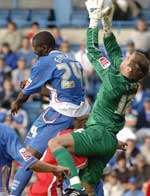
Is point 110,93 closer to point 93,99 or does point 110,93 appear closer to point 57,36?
point 93,99

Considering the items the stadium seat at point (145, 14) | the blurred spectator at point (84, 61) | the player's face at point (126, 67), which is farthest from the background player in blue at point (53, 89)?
the stadium seat at point (145, 14)

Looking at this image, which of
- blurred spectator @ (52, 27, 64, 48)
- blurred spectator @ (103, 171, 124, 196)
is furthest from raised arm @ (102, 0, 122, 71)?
blurred spectator @ (52, 27, 64, 48)

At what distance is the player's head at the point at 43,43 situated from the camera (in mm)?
11477

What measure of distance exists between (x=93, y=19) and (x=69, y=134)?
4.03 feet

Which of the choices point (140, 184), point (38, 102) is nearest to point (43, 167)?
point (140, 184)

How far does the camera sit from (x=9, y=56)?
20703mm

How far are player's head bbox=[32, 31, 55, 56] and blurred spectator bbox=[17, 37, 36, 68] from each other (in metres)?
8.93

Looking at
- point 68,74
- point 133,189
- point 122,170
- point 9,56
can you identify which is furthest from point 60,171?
point 9,56

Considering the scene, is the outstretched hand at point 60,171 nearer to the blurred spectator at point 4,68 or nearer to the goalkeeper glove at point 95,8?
the goalkeeper glove at point 95,8

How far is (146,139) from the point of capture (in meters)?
18.0

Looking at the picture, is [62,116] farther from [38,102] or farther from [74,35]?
[74,35]

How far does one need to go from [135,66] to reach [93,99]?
9.36 meters

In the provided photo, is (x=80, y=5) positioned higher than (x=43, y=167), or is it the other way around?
(x=43, y=167)

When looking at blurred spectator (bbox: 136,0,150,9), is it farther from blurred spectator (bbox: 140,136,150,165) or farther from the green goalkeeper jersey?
the green goalkeeper jersey
